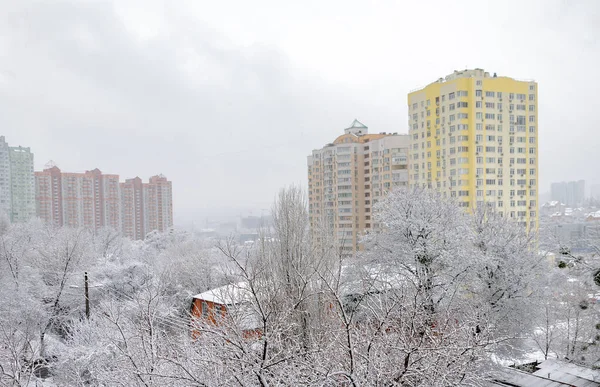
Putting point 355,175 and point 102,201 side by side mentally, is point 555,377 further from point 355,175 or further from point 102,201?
point 102,201

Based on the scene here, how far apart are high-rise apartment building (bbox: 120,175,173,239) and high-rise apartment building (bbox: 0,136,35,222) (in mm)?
7345

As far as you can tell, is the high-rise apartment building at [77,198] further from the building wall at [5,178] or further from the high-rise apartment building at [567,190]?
the high-rise apartment building at [567,190]

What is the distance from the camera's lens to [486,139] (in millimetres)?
28078

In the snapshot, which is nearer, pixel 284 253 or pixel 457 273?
pixel 284 253

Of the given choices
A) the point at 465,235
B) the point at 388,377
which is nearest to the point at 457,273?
the point at 465,235

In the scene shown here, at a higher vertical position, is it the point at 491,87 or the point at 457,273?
the point at 491,87

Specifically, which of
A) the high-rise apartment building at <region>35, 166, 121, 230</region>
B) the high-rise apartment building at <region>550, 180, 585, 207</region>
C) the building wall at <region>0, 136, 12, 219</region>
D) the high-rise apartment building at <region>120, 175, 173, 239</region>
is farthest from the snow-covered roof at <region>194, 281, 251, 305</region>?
the building wall at <region>0, 136, 12, 219</region>

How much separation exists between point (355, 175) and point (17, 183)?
2895 cm

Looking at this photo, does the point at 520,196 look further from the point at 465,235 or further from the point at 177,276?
the point at 177,276

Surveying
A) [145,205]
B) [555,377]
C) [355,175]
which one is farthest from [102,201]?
[555,377]

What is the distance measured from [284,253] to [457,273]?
486cm

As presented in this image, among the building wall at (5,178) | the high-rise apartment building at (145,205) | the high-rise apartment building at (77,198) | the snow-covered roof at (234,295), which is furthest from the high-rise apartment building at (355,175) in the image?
the snow-covered roof at (234,295)

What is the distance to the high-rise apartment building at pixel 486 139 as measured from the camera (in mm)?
27828

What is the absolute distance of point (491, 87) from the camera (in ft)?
92.0
